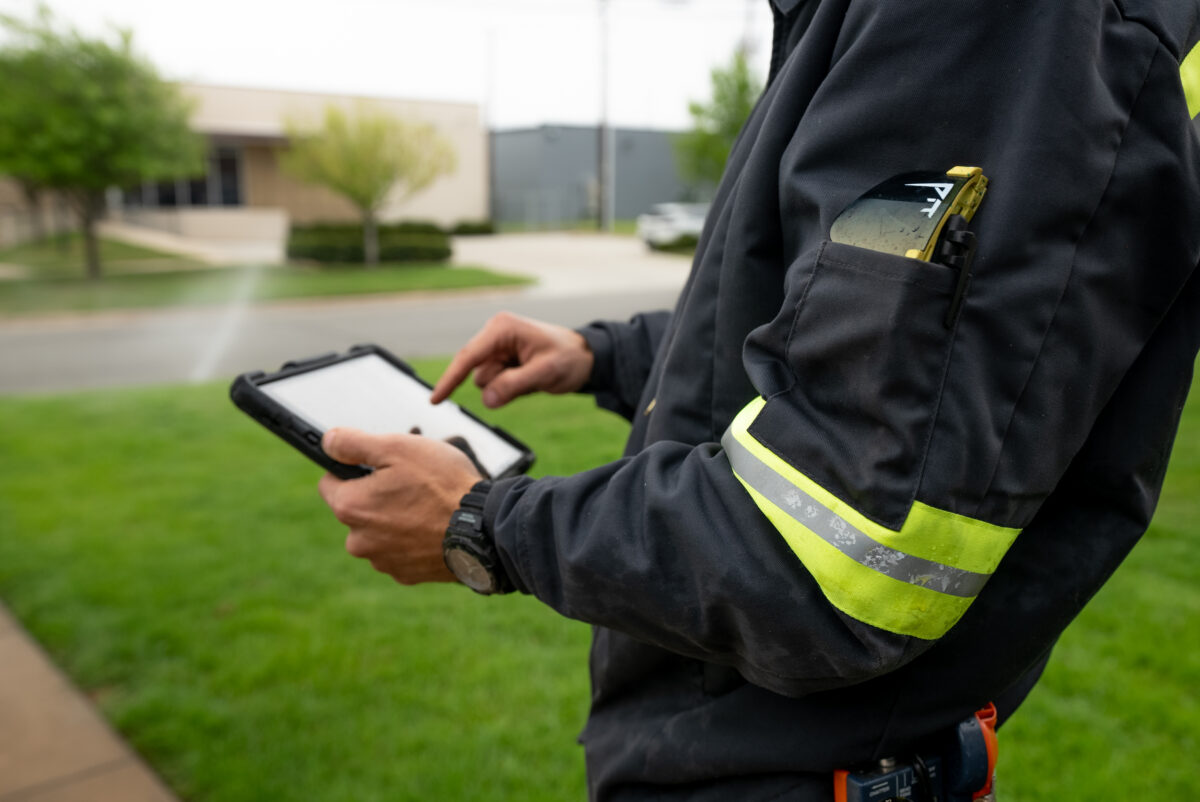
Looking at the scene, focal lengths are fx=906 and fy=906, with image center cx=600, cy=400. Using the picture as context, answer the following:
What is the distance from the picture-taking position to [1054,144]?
79cm

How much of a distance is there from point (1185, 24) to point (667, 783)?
1.03 m

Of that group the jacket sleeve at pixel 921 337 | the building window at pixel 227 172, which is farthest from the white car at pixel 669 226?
the jacket sleeve at pixel 921 337

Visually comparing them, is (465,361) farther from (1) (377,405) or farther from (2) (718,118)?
(2) (718,118)

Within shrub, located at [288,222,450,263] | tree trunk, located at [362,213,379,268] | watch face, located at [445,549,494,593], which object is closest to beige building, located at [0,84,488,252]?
shrub, located at [288,222,450,263]

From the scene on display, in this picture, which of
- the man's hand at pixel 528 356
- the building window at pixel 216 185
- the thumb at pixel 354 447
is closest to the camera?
the thumb at pixel 354 447

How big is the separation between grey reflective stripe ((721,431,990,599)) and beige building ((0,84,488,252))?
29.9 meters

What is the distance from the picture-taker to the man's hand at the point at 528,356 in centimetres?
182

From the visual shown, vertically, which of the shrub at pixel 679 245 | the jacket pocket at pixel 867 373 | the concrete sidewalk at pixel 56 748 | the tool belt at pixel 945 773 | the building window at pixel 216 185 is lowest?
the concrete sidewalk at pixel 56 748

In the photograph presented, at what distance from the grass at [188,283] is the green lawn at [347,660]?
13.1 m

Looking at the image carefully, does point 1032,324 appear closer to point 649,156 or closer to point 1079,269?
point 1079,269

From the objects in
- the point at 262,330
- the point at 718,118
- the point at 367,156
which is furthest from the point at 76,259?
the point at 718,118

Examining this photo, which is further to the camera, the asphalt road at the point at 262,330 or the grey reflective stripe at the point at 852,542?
the asphalt road at the point at 262,330

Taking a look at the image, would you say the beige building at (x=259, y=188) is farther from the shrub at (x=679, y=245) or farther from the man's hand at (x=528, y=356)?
the man's hand at (x=528, y=356)

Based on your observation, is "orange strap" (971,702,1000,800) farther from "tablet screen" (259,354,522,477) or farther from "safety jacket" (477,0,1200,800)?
"tablet screen" (259,354,522,477)
